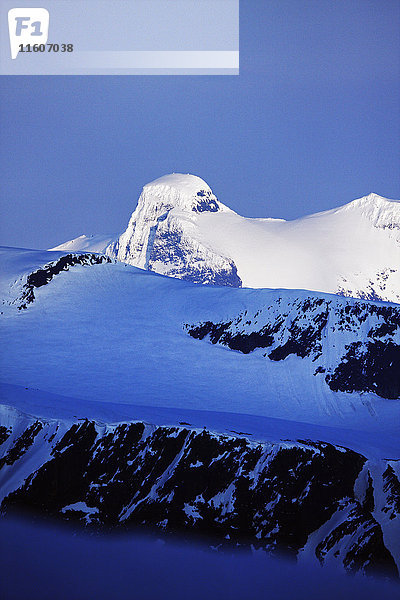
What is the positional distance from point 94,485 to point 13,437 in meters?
15.5

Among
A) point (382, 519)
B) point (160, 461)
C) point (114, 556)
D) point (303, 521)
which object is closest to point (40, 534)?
point (114, 556)

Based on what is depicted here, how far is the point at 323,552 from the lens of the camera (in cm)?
16438

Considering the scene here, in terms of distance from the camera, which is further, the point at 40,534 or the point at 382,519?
the point at 382,519

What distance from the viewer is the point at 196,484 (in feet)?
578

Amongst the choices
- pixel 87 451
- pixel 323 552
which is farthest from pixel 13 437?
pixel 323 552

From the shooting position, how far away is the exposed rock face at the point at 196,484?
556ft

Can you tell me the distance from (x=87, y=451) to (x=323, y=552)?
137ft

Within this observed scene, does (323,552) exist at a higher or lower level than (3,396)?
lower

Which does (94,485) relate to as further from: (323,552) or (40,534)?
(323,552)

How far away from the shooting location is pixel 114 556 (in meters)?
155

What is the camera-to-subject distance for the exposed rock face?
16938 cm

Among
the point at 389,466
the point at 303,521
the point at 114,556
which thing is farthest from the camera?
the point at 389,466

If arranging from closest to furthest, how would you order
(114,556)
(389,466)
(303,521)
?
(114,556) < (303,521) < (389,466)

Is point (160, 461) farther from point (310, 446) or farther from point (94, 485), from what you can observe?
point (310, 446)
